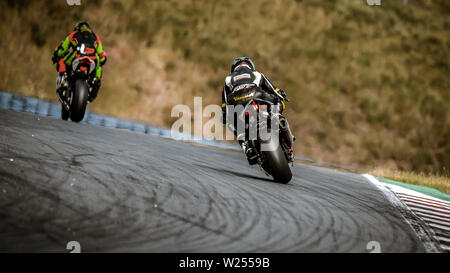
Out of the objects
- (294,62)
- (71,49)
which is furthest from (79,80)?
(294,62)

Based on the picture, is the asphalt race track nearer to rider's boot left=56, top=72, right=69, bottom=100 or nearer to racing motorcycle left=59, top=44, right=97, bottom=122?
racing motorcycle left=59, top=44, right=97, bottom=122

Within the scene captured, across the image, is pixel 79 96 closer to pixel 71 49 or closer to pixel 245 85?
pixel 71 49

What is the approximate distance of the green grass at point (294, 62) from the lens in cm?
2098

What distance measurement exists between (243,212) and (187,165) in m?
2.95

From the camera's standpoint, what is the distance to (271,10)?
25.8 meters

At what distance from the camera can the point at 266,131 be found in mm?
6266

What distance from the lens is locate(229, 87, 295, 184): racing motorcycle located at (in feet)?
20.5

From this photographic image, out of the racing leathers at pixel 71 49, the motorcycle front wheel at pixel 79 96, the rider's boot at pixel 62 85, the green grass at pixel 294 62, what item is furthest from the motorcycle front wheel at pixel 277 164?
the green grass at pixel 294 62

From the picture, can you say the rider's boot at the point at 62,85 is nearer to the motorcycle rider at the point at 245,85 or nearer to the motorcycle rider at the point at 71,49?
the motorcycle rider at the point at 71,49

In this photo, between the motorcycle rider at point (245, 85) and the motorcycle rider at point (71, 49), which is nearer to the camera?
the motorcycle rider at point (245, 85)

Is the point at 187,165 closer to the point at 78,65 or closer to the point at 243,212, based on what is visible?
the point at 243,212

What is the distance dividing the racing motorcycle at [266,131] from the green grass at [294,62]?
563 inches
